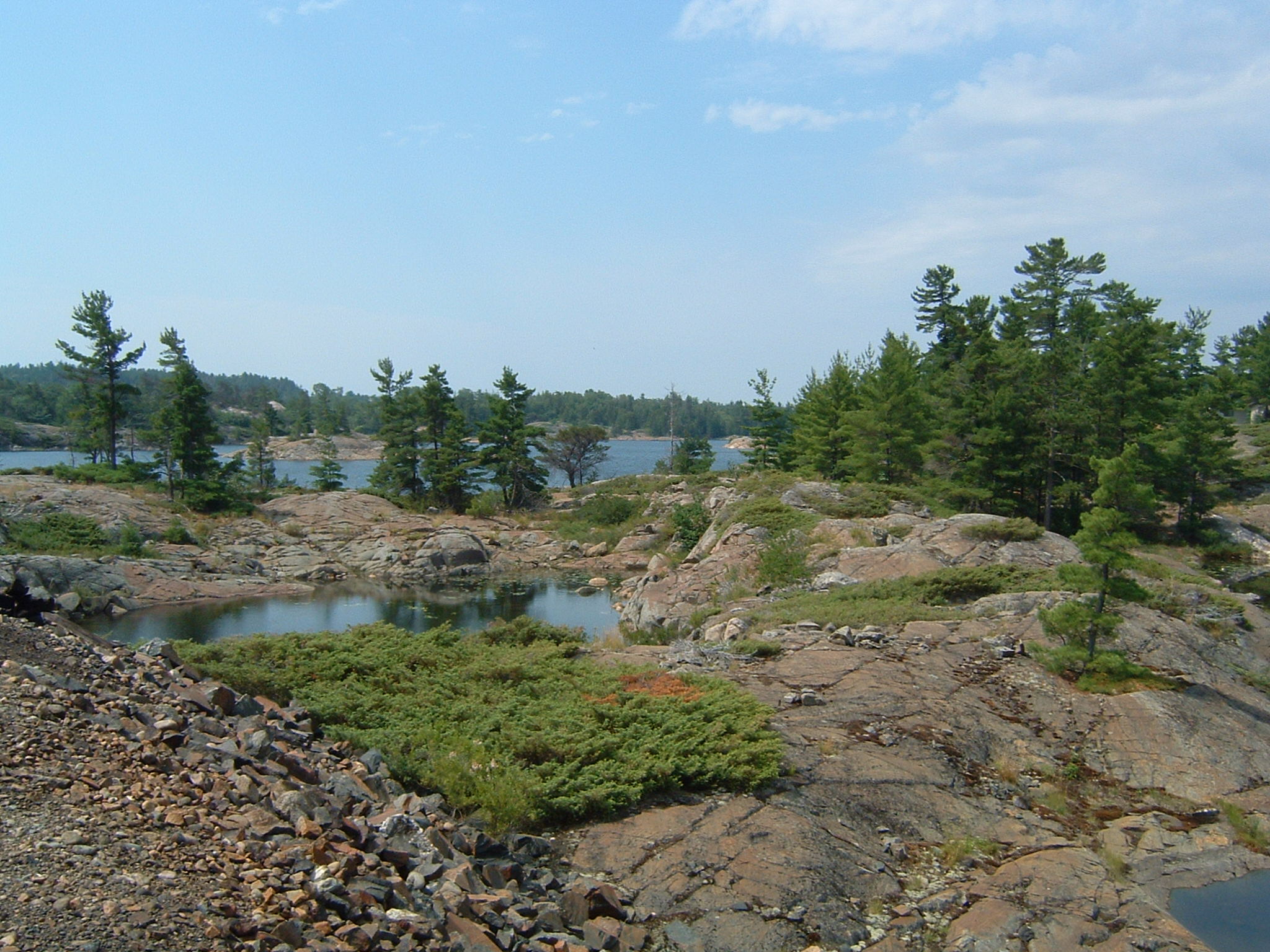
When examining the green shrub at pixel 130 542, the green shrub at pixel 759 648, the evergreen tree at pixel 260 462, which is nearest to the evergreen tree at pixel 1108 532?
the green shrub at pixel 759 648

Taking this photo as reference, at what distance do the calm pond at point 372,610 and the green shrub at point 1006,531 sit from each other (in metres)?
11.9

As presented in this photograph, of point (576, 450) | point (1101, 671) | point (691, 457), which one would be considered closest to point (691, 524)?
point (1101, 671)

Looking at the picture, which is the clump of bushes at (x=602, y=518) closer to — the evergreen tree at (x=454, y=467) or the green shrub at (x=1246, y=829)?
the evergreen tree at (x=454, y=467)

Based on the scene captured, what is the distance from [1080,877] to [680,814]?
4078mm

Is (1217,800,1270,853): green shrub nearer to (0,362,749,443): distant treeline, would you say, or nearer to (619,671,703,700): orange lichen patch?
(619,671,703,700): orange lichen patch

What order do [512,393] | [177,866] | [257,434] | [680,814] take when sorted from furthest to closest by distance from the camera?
[257,434] → [512,393] → [680,814] → [177,866]

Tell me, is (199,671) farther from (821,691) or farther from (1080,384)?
(1080,384)

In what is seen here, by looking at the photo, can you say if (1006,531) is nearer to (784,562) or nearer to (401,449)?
(784,562)

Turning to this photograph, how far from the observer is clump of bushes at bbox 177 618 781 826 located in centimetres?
905

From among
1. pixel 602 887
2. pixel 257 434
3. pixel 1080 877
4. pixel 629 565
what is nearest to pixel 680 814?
pixel 602 887

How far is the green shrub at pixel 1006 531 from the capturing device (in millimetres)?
23516

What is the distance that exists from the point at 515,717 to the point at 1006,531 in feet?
57.3

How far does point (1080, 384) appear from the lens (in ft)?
105

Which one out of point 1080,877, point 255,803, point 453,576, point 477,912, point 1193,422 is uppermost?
point 1193,422
